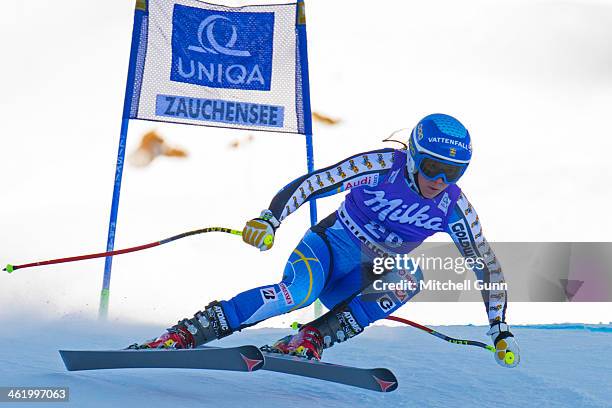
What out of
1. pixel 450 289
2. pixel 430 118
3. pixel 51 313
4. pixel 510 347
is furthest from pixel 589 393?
pixel 51 313

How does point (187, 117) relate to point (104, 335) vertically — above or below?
above

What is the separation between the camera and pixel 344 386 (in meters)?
4.32

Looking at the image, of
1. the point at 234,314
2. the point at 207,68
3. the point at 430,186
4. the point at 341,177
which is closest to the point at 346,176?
the point at 341,177

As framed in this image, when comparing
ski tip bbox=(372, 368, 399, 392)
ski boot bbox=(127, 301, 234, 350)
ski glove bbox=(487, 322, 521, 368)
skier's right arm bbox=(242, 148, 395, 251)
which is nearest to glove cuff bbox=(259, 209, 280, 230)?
skier's right arm bbox=(242, 148, 395, 251)

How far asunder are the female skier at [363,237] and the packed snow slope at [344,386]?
286mm

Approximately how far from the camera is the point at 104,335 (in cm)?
611

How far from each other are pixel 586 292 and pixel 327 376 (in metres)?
4.74

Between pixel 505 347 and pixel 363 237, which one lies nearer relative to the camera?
pixel 505 347

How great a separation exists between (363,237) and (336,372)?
861mm

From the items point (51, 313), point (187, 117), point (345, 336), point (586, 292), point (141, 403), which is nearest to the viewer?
point (141, 403)

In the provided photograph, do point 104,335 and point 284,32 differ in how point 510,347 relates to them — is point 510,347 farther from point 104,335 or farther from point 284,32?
point 284,32

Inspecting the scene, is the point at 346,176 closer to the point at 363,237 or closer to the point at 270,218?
the point at 363,237

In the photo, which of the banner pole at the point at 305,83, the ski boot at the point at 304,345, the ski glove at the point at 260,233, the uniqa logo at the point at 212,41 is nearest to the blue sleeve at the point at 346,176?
the ski glove at the point at 260,233

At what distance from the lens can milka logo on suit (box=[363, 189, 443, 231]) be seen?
4426 mm
